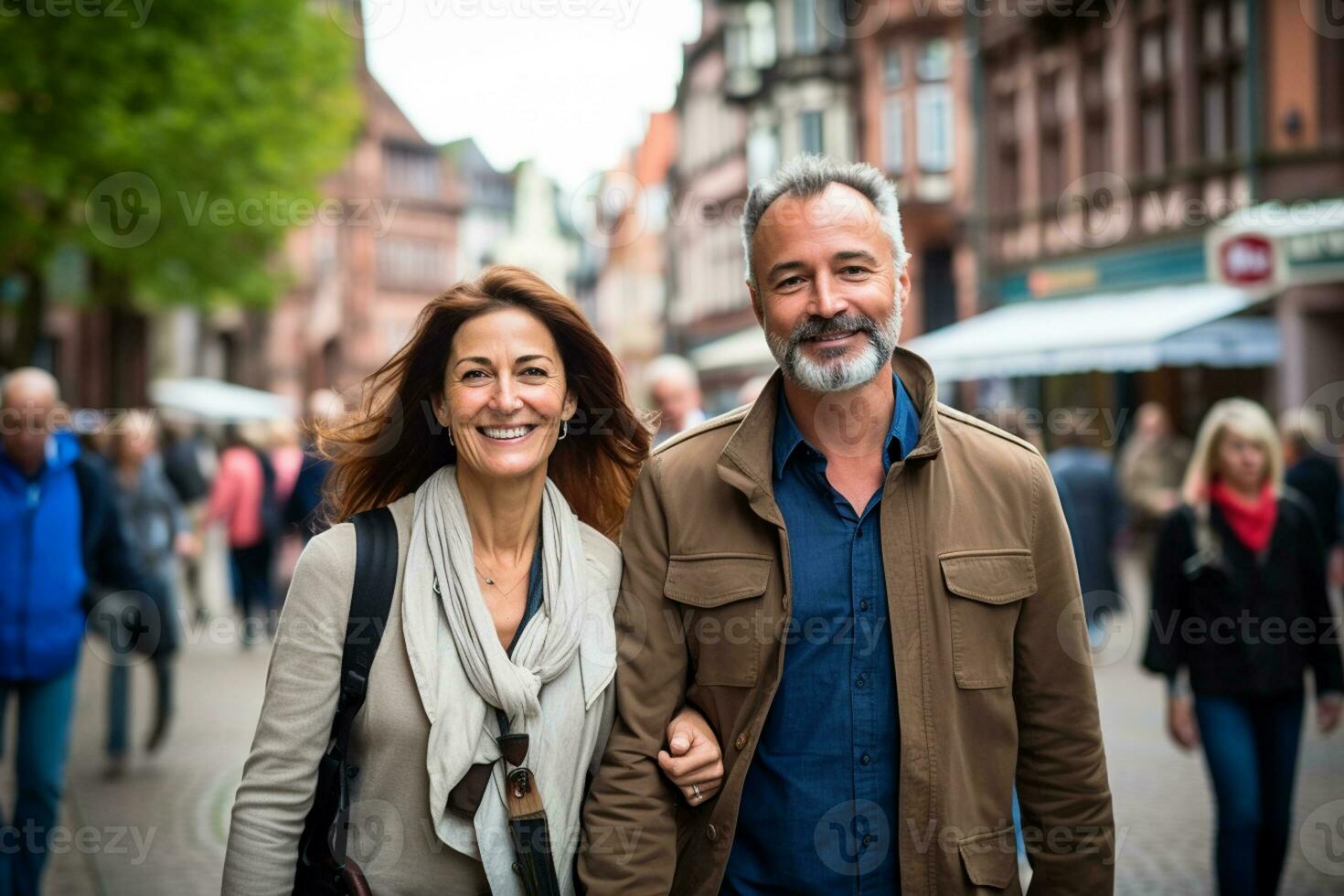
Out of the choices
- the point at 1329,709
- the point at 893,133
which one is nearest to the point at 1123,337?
the point at 1329,709

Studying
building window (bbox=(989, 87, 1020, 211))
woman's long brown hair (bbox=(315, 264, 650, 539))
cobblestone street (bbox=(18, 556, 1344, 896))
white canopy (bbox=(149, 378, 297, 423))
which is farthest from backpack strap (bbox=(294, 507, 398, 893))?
white canopy (bbox=(149, 378, 297, 423))

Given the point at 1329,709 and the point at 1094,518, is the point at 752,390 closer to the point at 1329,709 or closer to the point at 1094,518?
the point at 1094,518

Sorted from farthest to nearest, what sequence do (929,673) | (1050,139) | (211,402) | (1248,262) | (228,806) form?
(211,402), (1050,139), (1248,262), (228,806), (929,673)

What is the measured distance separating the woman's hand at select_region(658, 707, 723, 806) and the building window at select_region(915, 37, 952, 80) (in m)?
29.2

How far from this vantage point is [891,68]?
105 feet

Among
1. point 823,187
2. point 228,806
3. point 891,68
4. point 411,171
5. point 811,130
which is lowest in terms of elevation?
point 228,806

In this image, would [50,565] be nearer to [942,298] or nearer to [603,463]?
[603,463]

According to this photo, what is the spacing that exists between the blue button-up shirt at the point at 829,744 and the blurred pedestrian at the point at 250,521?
37.1 ft

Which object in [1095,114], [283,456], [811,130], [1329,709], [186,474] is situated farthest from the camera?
[811,130]

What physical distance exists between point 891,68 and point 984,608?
30.3 m

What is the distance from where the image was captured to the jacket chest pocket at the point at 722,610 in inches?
124

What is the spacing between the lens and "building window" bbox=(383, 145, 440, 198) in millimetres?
77750

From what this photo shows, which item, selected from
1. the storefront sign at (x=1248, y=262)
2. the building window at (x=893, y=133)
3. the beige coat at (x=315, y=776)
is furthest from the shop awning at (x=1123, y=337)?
the beige coat at (x=315, y=776)

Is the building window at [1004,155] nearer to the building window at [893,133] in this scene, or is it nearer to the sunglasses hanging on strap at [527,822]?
the building window at [893,133]
